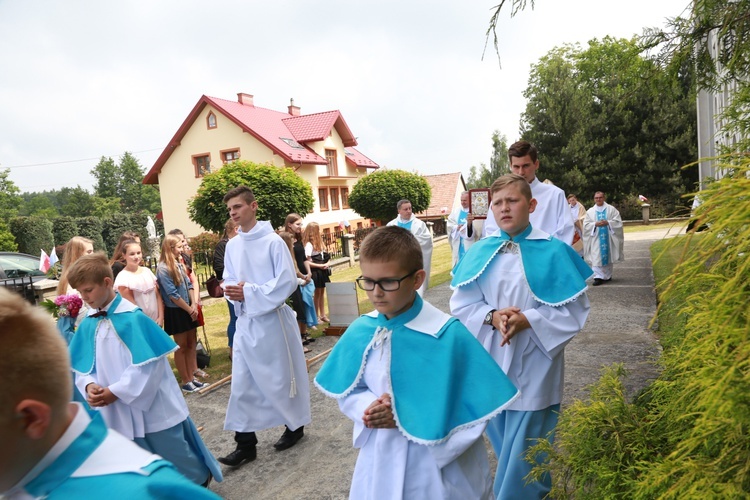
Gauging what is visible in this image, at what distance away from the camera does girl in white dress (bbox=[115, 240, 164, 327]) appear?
21.5 ft

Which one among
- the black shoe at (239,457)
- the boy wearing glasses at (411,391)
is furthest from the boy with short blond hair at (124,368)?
the boy wearing glasses at (411,391)

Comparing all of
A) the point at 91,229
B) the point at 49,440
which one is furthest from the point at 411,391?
the point at 91,229

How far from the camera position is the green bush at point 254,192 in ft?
76.6

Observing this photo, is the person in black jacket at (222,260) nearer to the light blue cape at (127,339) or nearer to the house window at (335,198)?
the light blue cape at (127,339)

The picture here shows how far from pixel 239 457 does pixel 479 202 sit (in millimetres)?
3251

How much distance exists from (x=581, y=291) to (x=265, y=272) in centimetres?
302

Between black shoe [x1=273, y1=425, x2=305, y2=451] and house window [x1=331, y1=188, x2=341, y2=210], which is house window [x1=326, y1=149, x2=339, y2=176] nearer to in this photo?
house window [x1=331, y1=188, x2=341, y2=210]

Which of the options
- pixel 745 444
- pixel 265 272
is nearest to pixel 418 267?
pixel 745 444

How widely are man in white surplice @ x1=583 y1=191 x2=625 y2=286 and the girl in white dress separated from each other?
9991 mm

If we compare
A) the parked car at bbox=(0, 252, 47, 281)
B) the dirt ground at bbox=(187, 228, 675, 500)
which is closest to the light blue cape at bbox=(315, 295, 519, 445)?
the dirt ground at bbox=(187, 228, 675, 500)

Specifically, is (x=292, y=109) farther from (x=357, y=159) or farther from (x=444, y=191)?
(x=444, y=191)

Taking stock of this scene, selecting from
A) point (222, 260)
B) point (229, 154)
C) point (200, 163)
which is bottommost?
point (222, 260)

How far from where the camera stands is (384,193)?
34562 millimetres

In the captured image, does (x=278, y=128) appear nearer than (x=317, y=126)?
Yes
